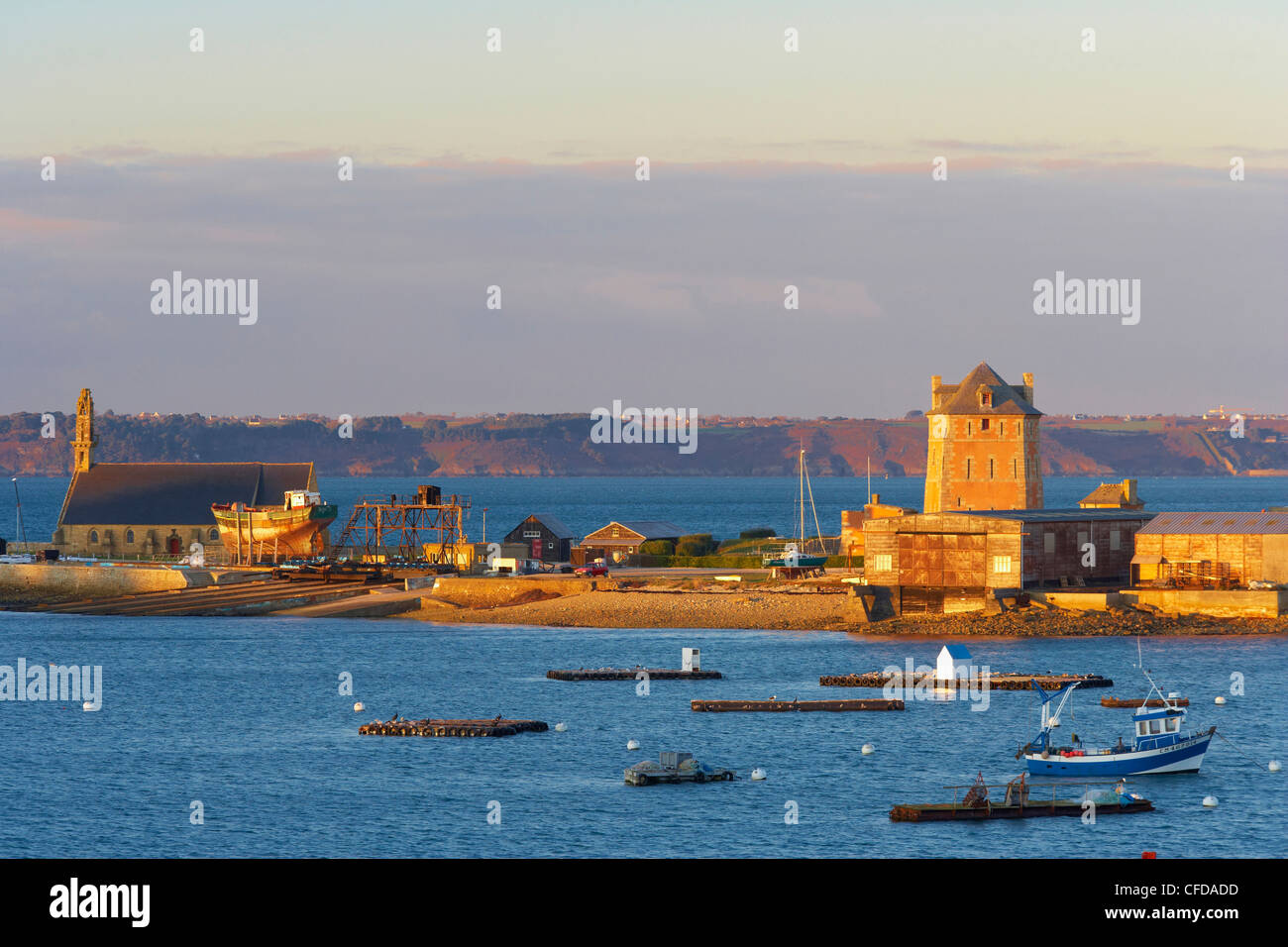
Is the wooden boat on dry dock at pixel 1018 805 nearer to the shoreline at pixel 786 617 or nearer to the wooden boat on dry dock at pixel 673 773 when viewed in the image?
the wooden boat on dry dock at pixel 673 773

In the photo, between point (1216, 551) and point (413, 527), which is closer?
point (1216, 551)

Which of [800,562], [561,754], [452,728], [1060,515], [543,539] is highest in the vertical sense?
[1060,515]

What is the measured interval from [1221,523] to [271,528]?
57.8 m

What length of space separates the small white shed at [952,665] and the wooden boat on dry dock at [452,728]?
16.0m

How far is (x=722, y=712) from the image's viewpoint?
53.6m

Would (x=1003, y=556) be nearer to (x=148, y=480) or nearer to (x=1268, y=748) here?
(x=1268, y=748)

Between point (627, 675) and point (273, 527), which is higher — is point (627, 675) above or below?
below

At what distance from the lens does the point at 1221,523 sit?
7744cm

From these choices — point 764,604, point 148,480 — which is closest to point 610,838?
point 764,604

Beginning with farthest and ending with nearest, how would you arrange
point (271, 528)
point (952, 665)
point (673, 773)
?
point (271, 528)
point (952, 665)
point (673, 773)

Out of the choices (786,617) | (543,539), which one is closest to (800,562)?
(786,617)

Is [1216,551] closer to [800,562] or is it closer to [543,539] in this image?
[800,562]

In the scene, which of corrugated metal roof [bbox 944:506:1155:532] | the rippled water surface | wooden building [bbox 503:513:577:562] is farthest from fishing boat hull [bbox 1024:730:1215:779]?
wooden building [bbox 503:513:577:562]

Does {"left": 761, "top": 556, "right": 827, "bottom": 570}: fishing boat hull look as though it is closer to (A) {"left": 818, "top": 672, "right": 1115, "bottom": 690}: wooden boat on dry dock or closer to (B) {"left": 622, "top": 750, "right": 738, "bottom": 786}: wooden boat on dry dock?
(A) {"left": 818, "top": 672, "right": 1115, "bottom": 690}: wooden boat on dry dock
